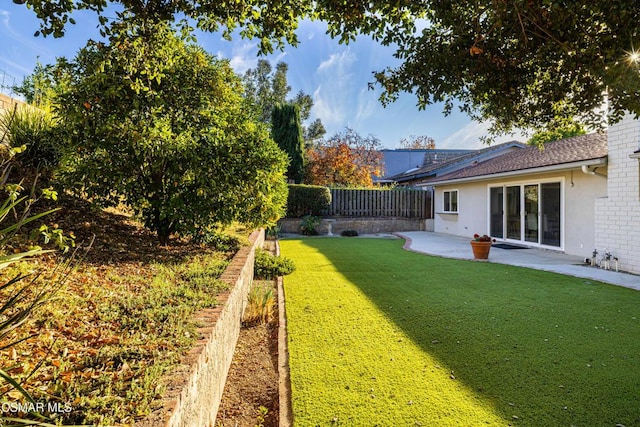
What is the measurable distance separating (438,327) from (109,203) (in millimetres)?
5343

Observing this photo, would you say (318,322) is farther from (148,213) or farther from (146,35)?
(146,35)

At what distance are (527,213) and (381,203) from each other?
319 inches

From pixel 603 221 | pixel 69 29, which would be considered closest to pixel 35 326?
pixel 69 29

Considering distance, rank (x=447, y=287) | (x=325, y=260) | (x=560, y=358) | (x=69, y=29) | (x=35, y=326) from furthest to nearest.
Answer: (x=325, y=260) < (x=447, y=287) < (x=560, y=358) < (x=69, y=29) < (x=35, y=326)

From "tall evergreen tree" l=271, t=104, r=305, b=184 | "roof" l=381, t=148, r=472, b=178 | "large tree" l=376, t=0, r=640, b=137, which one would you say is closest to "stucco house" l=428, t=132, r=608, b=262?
"large tree" l=376, t=0, r=640, b=137

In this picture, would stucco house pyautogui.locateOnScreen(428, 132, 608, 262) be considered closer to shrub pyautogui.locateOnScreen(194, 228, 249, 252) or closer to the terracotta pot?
the terracotta pot

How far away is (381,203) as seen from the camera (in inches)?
755

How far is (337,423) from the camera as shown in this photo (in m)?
2.67

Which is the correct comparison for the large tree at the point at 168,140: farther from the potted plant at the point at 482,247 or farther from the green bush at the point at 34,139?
the potted plant at the point at 482,247

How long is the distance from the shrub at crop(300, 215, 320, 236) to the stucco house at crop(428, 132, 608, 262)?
6.67 meters

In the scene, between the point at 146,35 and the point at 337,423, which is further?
the point at 146,35

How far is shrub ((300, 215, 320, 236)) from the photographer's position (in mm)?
16875

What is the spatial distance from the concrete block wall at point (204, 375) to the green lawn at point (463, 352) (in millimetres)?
685

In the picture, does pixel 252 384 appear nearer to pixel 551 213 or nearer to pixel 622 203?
pixel 622 203
